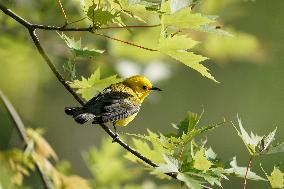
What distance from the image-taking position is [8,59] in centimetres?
269

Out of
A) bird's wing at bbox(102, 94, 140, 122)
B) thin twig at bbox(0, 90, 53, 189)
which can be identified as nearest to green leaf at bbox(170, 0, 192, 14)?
bird's wing at bbox(102, 94, 140, 122)

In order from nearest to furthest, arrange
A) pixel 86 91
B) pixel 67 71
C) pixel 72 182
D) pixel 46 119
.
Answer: pixel 67 71, pixel 86 91, pixel 72 182, pixel 46 119

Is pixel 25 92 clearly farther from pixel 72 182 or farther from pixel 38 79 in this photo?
pixel 72 182

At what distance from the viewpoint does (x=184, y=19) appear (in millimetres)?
1284

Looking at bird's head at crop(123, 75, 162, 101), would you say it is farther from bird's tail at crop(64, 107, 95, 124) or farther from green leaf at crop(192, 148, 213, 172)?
green leaf at crop(192, 148, 213, 172)

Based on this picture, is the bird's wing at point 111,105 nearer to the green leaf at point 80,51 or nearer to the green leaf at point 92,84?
the green leaf at point 92,84

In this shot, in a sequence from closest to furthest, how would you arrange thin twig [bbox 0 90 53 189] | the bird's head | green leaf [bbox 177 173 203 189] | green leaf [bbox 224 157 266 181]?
green leaf [bbox 177 173 203 189]
green leaf [bbox 224 157 266 181]
thin twig [bbox 0 90 53 189]
the bird's head

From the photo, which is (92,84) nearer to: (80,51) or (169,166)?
(80,51)

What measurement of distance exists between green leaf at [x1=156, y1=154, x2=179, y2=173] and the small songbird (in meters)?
0.29

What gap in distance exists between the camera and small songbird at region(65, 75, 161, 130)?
1.57 metres

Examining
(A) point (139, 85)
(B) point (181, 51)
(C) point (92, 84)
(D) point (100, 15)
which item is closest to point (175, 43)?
(B) point (181, 51)

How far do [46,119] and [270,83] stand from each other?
2206mm

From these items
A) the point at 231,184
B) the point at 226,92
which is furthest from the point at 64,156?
the point at 226,92

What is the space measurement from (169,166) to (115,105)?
0.53 m
